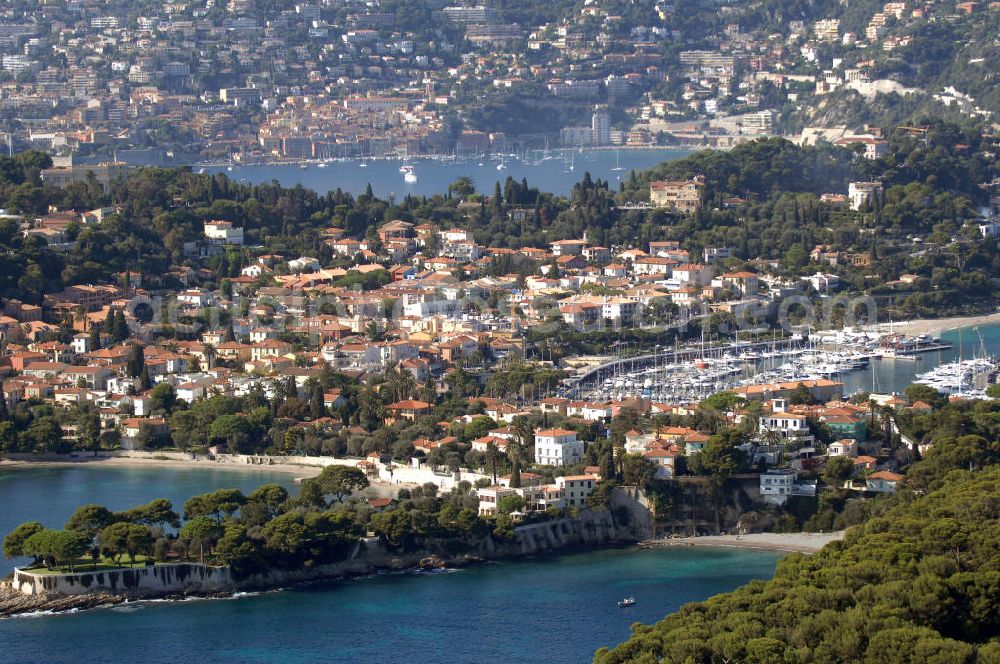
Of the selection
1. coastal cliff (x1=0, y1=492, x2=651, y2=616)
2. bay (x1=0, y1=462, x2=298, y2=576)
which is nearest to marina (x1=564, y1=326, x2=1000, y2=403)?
bay (x1=0, y1=462, x2=298, y2=576)

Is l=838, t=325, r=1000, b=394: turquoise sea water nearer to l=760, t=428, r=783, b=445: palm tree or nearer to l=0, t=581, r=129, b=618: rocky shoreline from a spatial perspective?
l=760, t=428, r=783, b=445: palm tree

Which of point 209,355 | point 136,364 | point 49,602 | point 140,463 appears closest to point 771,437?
point 140,463

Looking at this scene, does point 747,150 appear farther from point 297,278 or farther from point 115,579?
point 115,579

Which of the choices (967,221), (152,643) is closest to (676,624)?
(152,643)

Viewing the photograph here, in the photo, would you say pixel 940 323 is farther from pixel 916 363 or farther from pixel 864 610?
pixel 864 610

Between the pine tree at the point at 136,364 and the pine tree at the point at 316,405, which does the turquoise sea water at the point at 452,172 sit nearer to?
the pine tree at the point at 136,364
